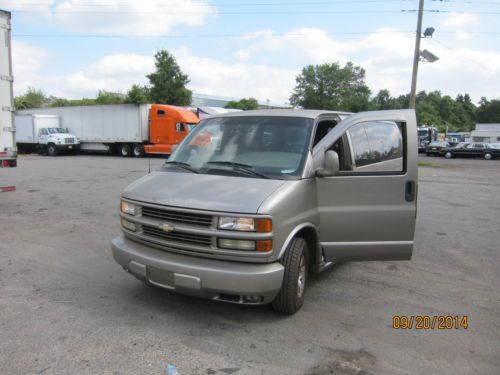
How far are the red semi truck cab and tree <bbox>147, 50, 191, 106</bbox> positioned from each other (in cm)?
1130

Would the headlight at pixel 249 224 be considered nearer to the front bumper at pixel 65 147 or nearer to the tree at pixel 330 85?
the front bumper at pixel 65 147

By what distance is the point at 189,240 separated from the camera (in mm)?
3627

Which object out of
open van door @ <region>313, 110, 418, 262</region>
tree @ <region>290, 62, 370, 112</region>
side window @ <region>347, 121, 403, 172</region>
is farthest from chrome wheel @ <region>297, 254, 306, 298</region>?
tree @ <region>290, 62, 370, 112</region>

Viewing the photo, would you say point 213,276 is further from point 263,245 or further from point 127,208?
point 127,208

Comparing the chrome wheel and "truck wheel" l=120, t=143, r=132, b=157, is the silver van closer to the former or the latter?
the chrome wheel

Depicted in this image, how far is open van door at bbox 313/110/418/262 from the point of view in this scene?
13.9 ft

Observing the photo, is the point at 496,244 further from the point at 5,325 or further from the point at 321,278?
the point at 5,325

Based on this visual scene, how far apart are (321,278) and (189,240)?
6.86 feet

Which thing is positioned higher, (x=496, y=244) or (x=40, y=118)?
(x=40, y=118)

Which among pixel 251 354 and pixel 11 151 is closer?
pixel 251 354

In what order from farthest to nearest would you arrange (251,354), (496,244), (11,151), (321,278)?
(11,151)
(496,244)
(321,278)
(251,354)

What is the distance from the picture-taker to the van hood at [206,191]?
351cm

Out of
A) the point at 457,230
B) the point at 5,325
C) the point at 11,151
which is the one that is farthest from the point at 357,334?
the point at 11,151

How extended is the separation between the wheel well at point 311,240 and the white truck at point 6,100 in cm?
707
